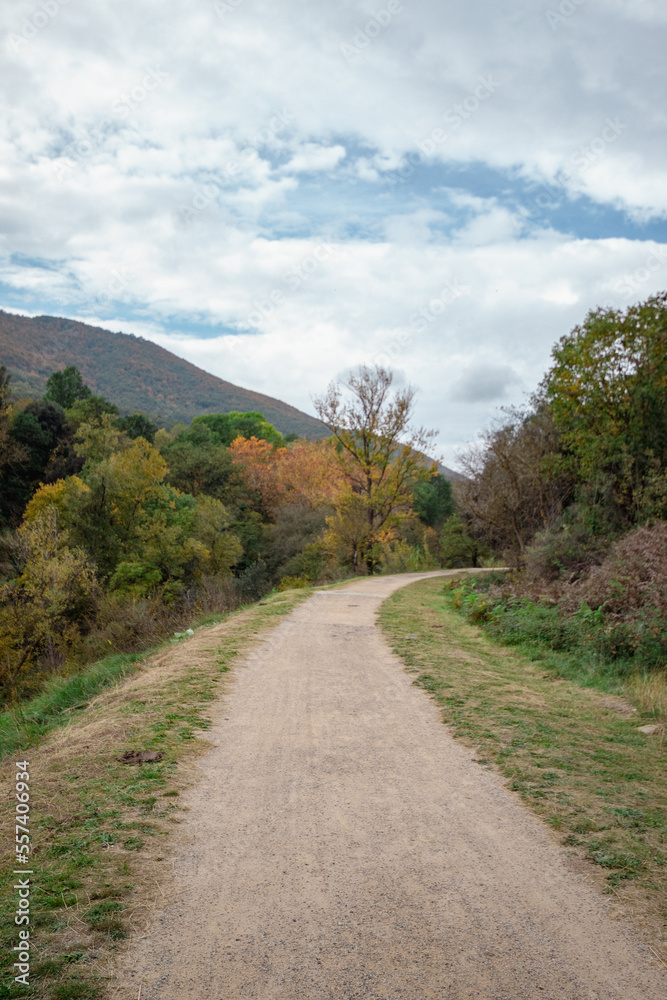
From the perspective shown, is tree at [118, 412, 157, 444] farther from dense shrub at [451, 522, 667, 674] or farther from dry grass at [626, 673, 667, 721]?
dry grass at [626, 673, 667, 721]

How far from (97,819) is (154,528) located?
30.4 m

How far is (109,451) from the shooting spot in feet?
115

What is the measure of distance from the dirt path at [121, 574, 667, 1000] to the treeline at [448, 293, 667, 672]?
19.4 feet

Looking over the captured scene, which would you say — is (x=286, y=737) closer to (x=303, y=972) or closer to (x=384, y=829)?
(x=384, y=829)

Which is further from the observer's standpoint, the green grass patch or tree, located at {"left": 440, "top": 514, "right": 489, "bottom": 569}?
tree, located at {"left": 440, "top": 514, "right": 489, "bottom": 569}

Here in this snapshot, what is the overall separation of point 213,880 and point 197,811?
0.89 meters

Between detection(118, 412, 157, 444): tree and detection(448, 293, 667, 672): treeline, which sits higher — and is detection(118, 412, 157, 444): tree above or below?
above

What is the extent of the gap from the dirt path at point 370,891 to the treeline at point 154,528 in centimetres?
1138

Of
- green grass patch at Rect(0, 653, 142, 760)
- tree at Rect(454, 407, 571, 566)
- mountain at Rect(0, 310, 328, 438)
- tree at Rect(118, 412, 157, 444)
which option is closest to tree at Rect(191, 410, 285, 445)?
tree at Rect(118, 412, 157, 444)

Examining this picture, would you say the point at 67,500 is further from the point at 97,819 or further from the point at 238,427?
the point at 238,427

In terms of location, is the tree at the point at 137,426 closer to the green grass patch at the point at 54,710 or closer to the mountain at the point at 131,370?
the green grass patch at the point at 54,710

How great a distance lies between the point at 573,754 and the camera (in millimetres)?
5430

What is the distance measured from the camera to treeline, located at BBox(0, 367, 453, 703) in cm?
2284

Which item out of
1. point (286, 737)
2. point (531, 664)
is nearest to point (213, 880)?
point (286, 737)
